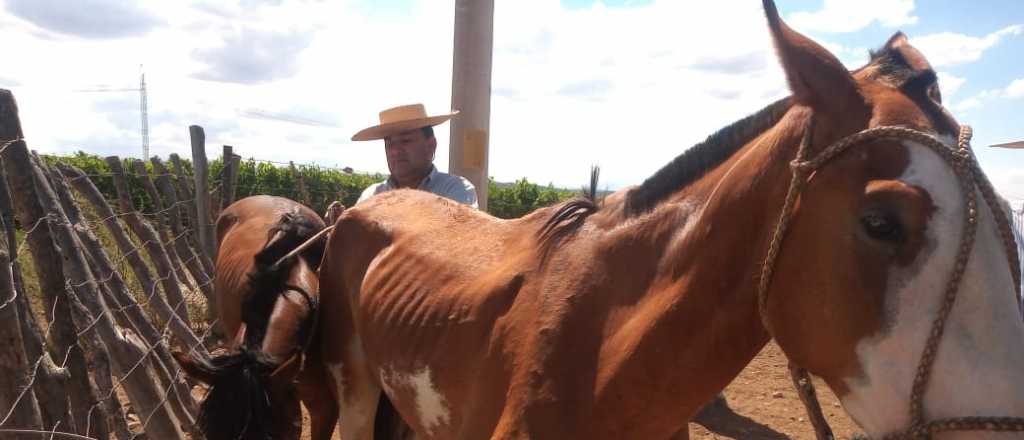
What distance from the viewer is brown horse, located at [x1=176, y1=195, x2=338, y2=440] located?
297cm

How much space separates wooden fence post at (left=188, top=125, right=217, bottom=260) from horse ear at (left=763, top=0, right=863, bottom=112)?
6644mm

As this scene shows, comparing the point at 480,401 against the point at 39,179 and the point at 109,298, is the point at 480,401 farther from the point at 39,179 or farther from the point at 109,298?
the point at 109,298

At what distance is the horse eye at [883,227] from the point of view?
131 centimetres

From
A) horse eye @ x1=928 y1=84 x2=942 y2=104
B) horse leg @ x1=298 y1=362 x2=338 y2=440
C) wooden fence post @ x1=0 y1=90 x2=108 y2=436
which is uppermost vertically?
horse eye @ x1=928 y1=84 x2=942 y2=104

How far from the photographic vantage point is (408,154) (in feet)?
14.5

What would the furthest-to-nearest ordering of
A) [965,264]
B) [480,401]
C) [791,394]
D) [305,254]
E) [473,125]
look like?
[791,394] → [473,125] → [305,254] → [480,401] → [965,264]

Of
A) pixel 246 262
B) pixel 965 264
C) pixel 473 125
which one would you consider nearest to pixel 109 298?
pixel 246 262

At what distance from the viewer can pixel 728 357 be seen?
166 centimetres

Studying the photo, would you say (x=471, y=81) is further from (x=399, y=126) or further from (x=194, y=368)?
(x=194, y=368)

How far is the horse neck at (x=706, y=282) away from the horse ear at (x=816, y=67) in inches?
3.9

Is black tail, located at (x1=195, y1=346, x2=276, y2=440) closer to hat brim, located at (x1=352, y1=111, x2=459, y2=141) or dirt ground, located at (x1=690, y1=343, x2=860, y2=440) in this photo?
hat brim, located at (x1=352, y1=111, x2=459, y2=141)

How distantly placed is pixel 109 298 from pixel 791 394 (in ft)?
19.2

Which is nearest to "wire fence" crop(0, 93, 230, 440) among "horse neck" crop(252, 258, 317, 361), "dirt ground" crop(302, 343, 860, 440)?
"horse neck" crop(252, 258, 317, 361)

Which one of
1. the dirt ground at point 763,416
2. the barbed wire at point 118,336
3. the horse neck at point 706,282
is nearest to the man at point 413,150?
the barbed wire at point 118,336
